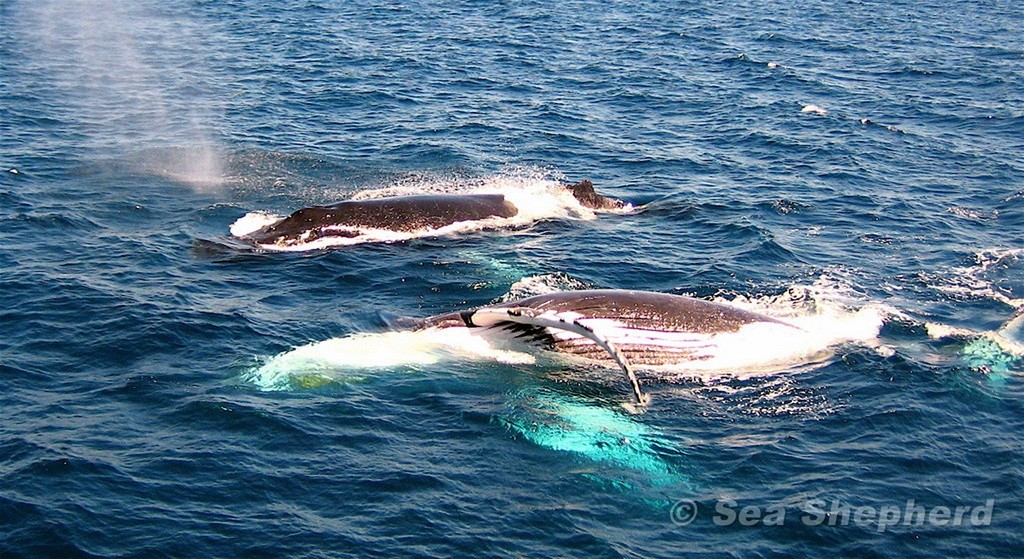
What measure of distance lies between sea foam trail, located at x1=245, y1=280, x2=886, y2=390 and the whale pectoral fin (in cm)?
29

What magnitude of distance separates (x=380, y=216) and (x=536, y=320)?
1023 cm

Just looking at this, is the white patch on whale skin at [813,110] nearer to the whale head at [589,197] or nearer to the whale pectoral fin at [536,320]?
the whale head at [589,197]

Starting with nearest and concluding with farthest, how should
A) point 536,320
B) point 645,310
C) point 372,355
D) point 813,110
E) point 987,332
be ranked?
point 536,320 → point 645,310 → point 372,355 → point 987,332 → point 813,110

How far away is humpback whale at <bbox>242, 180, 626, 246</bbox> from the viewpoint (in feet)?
91.4

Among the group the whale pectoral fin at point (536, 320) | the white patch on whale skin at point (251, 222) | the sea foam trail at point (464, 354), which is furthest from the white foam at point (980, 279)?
the white patch on whale skin at point (251, 222)

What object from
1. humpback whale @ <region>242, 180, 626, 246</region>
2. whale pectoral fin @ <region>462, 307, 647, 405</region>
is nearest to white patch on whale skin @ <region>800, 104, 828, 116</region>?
humpback whale @ <region>242, 180, 626, 246</region>

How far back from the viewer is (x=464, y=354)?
20.5 meters

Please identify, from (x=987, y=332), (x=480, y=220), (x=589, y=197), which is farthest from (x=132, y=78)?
(x=987, y=332)

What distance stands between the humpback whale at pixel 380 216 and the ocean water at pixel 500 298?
87cm

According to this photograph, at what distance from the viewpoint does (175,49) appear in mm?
52750

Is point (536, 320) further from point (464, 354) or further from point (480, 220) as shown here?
point (480, 220)

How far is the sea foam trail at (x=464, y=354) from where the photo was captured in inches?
789

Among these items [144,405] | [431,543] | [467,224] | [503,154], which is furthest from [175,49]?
[431,543]

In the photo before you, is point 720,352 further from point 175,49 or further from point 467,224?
point 175,49
